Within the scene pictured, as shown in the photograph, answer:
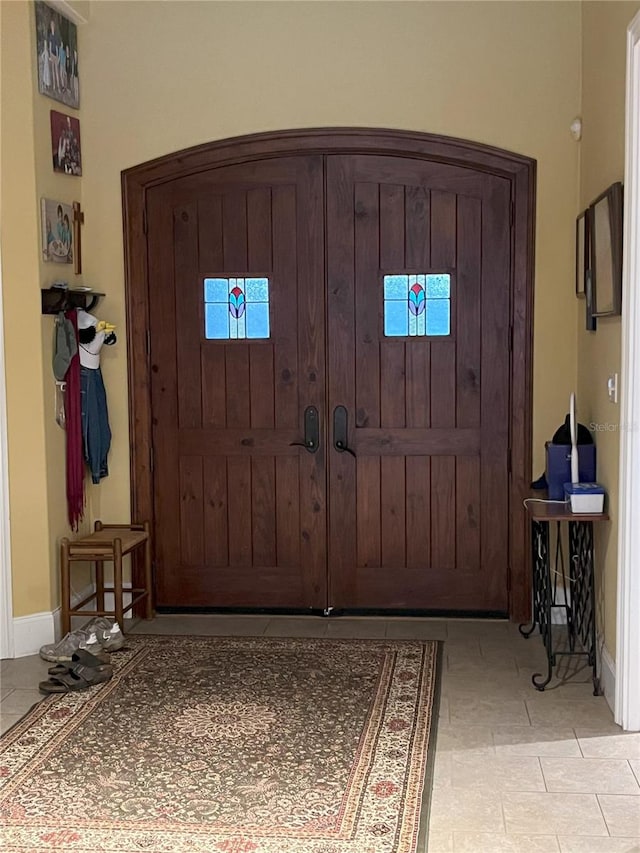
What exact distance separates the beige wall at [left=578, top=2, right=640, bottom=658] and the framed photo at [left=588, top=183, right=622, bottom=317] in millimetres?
67

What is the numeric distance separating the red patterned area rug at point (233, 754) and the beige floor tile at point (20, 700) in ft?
0.22

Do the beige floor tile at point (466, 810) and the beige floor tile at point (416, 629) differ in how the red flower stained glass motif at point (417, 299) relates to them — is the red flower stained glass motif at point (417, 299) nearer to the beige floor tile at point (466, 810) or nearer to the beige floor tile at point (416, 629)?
the beige floor tile at point (416, 629)

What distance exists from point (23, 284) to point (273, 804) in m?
2.54

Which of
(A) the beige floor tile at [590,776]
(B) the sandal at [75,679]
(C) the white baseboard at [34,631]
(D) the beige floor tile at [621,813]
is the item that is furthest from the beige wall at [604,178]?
Result: (C) the white baseboard at [34,631]

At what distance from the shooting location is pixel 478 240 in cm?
488

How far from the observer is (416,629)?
4.89 m

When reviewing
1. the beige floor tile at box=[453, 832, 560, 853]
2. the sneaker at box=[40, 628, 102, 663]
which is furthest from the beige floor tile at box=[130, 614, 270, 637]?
the beige floor tile at box=[453, 832, 560, 853]

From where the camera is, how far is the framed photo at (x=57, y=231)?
14.9 feet

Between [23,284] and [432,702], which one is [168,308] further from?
[432,702]

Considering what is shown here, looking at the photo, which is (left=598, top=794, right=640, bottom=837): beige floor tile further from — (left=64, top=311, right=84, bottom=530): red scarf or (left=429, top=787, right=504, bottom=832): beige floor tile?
(left=64, top=311, right=84, bottom=530): red scarf

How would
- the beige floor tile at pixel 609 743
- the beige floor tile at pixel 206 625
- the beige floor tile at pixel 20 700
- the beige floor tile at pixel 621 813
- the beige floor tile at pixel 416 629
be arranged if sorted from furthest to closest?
the beige floor tile at pixel 206 625
the beige floor tile at pixel 416 629
the beige floor tile at pixel 20 700
the beige floor tile at pixel 609 743
the beige floor tile at pixel 621 813

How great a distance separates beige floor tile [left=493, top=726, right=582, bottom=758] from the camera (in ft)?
11.3

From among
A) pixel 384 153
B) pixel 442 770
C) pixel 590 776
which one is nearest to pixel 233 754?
pixel 442 770

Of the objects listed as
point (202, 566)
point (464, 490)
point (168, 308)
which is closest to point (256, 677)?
point (202, 566)
